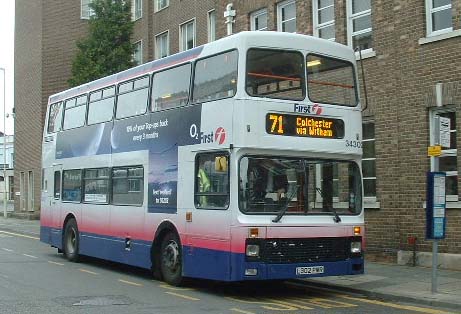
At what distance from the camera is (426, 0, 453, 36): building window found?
14406 millimetres

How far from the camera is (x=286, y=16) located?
19141mm

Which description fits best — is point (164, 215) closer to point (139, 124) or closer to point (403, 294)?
point (139, 124)

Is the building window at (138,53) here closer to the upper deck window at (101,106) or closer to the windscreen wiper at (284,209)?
the upper deck window at (101,106)

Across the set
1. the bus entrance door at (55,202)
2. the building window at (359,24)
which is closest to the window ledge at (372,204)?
the building window at (359,24)

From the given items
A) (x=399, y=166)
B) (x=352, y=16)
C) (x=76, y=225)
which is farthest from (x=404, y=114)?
(x=76, y=225)

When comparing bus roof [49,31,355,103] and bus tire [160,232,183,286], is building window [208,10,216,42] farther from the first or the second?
bus tire [160,232,183,286]

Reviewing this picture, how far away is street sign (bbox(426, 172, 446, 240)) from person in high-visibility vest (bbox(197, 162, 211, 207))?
12.2 feet

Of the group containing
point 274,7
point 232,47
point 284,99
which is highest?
point 274,7

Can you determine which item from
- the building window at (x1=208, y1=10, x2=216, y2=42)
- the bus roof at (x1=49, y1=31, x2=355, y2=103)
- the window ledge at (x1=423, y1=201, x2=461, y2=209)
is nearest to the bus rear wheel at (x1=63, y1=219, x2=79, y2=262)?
the bus roof at (x1=49, y1=31, x2=355, y2=103)

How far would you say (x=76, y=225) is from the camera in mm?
16500

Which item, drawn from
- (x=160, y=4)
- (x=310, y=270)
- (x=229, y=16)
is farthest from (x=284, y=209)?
(x=160, y=4)

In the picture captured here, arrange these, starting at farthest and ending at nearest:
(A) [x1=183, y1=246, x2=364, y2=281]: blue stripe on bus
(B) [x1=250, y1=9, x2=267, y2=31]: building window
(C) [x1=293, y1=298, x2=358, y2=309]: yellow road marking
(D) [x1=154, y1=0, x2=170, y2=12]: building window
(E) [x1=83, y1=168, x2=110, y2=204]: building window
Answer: (D) [x1=154, y1=0, x2=170, y2=12]: building window
(B) [x1=250, y1=9, x2=267, y2=31]: building window
(E) [x1=83, y1=168, x2=110, y2=204]: building window
(A) [x1=183, y1=246, x2=364, y2=281]: blue stripe on bus
(C) [x1=293, y1=298, x2=358, y2=309]: yellow road marking

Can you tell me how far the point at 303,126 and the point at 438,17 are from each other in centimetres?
559

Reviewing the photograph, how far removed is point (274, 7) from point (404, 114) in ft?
19.7
